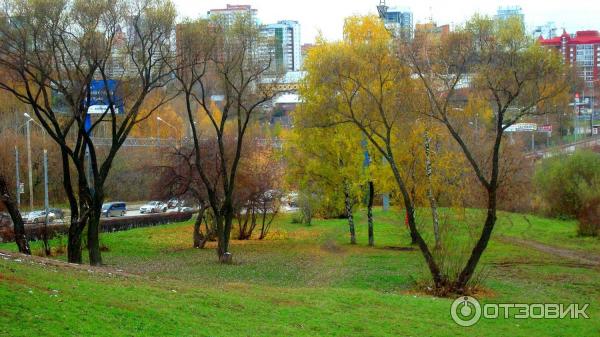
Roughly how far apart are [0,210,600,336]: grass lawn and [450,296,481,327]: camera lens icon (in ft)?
0.88

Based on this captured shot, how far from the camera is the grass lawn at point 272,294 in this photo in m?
10.6

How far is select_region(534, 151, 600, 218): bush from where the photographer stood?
4409cm

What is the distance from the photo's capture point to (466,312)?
52.7 feet

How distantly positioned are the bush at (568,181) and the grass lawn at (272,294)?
13.4 m

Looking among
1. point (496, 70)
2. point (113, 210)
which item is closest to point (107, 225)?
point (113, 210)

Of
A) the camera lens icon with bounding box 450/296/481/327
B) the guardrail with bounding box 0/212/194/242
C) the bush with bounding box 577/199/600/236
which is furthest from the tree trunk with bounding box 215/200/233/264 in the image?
the bush with bounding box 577/199/600/236

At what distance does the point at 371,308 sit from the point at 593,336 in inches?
177

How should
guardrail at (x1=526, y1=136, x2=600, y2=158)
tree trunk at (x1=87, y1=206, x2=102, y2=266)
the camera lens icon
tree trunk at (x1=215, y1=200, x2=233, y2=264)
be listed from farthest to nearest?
1. guardrail at (x1=526, y1=136, x2=600, y2=158)
2. tree trunk at (x1=215, y1=200, x2=233, y2=264)
3. tree trunk at (x1=87, y1=206, x2=102, y2=266)
4. the camera lens icon

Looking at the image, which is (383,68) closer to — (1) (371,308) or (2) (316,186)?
(1) (371,308)

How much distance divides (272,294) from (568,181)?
34336 millimetres

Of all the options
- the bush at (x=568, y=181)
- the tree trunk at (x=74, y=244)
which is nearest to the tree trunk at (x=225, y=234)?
the tree trunk at (x=74, y=244)

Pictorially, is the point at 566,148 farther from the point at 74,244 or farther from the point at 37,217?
the point at 74,244

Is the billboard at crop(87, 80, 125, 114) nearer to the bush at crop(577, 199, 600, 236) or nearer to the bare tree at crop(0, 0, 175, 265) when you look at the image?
the bare tree at crop(0, 0, 175, 265)

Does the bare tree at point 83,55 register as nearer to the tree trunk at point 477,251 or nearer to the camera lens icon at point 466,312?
the tree trunk at point 477,251
